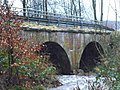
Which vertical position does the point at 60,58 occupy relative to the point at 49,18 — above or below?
below

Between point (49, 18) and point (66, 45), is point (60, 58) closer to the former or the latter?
point (66, 45)

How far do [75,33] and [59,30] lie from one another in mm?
2150

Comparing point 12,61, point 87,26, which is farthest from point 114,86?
point 87,26

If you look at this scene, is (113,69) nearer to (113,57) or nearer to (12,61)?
(113,57)

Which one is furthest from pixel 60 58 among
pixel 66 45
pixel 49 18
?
pixel 49 18

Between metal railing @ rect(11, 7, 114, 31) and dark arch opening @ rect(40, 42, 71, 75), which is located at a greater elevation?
metal railing @ rect(11, 7, 114, 31)

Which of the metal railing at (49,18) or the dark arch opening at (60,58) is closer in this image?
the metal railing at (49,18)

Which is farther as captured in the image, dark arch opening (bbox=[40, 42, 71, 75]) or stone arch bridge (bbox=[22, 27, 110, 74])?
dark arch opening (bbox=[40, 42, 71, 75])

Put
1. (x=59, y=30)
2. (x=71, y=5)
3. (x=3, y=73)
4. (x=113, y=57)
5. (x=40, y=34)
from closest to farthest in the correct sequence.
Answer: (x=113, y=57), (x=3, y=73), (x=40, y=34), (x=59, y=30), (x=71, y=5)

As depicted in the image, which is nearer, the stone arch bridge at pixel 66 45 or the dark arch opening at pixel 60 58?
the stone arch bridge at pixel 66 45

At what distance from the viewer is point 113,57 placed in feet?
23.6

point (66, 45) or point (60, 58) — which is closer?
point (66, 45)

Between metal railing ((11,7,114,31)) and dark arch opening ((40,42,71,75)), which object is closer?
metal railing ((11,7,114,31))

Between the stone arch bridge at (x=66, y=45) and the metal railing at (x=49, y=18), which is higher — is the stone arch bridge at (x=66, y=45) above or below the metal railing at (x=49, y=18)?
below
